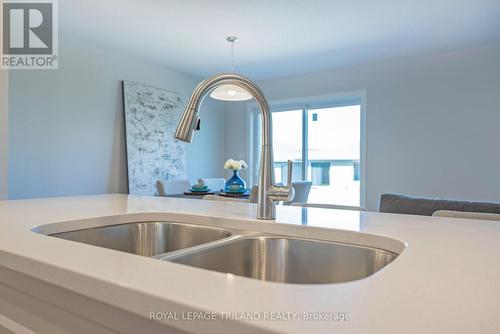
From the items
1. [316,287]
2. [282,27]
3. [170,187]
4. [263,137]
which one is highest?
[282,27]

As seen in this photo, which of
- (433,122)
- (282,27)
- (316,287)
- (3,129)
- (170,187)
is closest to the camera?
(316,287)

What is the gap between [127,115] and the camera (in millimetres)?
4285

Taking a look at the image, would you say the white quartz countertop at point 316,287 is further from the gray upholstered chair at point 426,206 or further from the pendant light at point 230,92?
the pendant light at point 230,92

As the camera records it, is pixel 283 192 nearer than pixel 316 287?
No

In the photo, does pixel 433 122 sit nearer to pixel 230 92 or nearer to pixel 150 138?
pixel 230 92

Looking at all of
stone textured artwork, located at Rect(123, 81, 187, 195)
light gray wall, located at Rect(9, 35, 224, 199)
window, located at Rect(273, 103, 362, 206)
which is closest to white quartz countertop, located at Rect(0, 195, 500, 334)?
light gray wall, located at Rect(9, 35, 224, 199)

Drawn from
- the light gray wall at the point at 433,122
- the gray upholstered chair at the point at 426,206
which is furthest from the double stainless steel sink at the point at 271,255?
the light gray wall at the point at 433,122

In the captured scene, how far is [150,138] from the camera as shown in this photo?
4531 millimetres

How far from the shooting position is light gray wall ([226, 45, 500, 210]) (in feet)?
13.1

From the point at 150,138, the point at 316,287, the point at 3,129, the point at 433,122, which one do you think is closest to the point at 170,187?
the point at 150,138

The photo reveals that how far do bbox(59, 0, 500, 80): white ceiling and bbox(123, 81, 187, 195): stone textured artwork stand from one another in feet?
1.74

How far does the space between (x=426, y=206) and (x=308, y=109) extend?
3582 millimetres

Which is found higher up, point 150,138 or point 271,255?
point 150,138

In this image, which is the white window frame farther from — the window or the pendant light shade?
the pendant light shade
